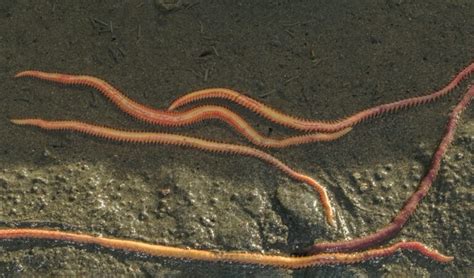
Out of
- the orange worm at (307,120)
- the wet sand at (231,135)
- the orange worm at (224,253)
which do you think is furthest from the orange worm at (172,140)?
the orange worm at (224,253)

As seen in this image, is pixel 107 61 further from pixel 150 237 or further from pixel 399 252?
pixel 399 252

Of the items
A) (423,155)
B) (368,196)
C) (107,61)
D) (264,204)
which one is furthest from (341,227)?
(107,61)

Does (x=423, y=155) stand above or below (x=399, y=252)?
above

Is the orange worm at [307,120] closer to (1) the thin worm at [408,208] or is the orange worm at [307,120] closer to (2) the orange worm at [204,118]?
(2) the orange worm at [204,118]

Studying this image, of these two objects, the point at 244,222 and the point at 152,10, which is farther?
the point at 152,10

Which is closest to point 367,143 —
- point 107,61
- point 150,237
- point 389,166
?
point 389,166

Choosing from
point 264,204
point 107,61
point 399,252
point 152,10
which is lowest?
point 399,252
